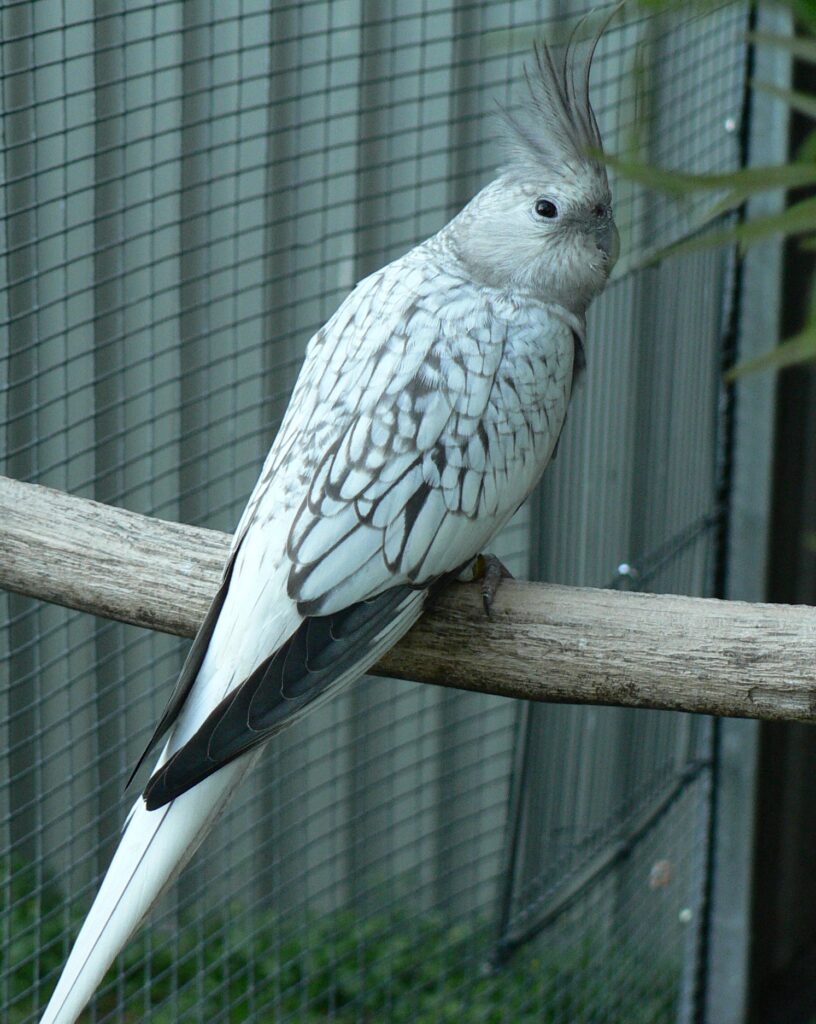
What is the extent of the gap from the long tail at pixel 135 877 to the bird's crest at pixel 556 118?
3.11 feet

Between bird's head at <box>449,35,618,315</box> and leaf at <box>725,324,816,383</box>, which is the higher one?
bird's head at <box>449,35,618,315</box>

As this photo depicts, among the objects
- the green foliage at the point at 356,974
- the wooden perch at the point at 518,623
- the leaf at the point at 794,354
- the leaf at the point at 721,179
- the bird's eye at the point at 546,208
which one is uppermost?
the leaf at the point at 721,179

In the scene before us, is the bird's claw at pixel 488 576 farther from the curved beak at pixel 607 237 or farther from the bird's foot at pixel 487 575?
the curved beak at pixel 607 237

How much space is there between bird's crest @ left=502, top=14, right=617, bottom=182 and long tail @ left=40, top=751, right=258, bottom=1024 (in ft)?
3.11

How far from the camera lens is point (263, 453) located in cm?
256

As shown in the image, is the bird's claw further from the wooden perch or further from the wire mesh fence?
the wire mesh fence

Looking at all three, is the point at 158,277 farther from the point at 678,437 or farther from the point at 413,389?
the point at 678,437

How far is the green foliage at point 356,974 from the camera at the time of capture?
2.43 meters

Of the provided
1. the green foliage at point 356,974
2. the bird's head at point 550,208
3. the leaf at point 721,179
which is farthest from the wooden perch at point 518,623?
the green foliage at point 356,974

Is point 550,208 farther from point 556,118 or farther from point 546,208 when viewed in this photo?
point 556,118

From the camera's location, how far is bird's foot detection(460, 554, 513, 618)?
1415mm

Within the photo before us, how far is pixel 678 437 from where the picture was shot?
2.90 meters

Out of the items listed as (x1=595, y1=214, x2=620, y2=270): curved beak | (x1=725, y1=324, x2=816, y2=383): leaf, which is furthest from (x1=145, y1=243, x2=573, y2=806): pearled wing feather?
(x1=725, y1=324, x2=816, y2=383): leaf

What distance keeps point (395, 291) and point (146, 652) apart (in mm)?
1336
